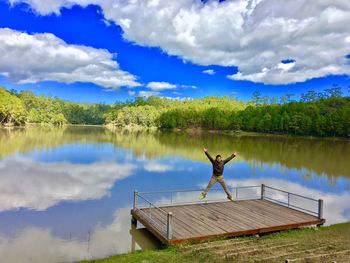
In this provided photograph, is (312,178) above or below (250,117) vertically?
below

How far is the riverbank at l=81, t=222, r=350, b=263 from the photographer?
7.50 meters

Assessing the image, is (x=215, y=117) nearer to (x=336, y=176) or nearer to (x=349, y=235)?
(x=336, y=176)

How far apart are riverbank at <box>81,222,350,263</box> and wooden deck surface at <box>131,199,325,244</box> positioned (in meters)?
0.47

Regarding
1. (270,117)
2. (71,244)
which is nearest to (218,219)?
(71,244)

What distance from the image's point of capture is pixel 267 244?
8891 millimetres

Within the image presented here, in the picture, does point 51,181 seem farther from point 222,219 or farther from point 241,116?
point 241,116

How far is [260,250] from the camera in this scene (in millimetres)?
8062

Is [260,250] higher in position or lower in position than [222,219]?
higher

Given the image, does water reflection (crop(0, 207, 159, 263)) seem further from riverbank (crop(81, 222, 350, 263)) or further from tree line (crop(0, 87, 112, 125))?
tree line (crop(0, 87, 112, 125))

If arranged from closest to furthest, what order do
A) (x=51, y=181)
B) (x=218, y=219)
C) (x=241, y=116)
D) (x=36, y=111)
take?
1. (x=218, y=219)
2. (x=51, y=181)
3. (x=241, y=116)
4. (x=36, y=111)

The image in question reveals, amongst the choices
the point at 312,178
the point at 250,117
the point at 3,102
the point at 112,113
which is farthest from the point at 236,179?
the point at 112,113

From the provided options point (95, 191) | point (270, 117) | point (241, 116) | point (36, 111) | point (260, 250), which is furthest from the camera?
point (36, 111)

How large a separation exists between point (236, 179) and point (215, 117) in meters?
96.1

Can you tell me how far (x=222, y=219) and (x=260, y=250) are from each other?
11.1ft
